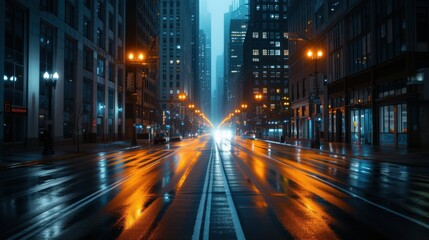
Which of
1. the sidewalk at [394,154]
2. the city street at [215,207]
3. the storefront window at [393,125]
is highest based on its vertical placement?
the storefront window at [393,125]

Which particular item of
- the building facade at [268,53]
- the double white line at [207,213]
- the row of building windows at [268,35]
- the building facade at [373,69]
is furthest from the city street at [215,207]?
the row of building windows at [268,35]

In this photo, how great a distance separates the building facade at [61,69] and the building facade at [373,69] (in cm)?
2875

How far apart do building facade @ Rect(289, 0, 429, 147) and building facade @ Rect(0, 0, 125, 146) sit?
28.7 metres

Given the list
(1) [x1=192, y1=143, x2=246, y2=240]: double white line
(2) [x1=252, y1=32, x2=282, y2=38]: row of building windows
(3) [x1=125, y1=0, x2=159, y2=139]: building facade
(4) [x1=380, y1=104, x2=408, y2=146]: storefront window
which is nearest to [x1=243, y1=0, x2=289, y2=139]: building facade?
(2) [x1=252, y1=32, x2=282, y2=38]: row of building windows

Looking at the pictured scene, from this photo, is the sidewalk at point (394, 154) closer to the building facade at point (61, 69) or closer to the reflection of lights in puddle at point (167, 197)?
the reflection of lights in puddle at point (167, 197)

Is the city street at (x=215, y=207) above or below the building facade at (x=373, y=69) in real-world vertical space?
below

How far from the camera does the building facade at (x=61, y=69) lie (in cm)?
3706

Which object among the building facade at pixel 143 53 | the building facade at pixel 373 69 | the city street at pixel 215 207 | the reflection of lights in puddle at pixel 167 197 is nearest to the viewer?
the city street at pixel 215 207

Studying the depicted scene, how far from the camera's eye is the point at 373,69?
48.3 metres

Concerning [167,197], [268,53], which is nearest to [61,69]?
[167,197]

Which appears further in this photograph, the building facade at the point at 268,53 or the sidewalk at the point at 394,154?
the building facade at the point at 268,53

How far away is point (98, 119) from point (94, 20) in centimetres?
1511

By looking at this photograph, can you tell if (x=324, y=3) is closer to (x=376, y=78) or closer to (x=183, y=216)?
(x=376, y=78)

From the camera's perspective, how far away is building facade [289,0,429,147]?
39.8m
